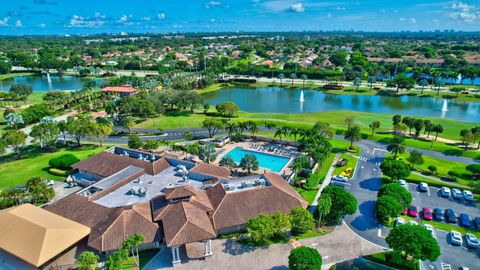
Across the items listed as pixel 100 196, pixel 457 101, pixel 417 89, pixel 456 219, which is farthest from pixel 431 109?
pixel 100 196

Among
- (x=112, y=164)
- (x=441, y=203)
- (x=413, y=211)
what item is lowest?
(x=441, y=203)

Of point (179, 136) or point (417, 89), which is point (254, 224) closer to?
point (179, 136)

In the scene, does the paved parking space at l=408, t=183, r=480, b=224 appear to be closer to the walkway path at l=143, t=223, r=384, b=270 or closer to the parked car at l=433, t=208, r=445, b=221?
the parked car at l=433, t=208, r=445, b=221

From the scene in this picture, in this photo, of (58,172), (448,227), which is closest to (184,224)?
(448,227)

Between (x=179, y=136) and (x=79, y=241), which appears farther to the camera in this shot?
(x=179, y=136)

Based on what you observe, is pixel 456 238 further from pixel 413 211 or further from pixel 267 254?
pixel 267 254

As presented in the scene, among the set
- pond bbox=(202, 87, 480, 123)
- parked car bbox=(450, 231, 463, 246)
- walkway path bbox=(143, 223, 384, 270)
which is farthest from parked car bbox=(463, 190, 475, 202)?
pond bbox=(202, 87, 480, 123)
